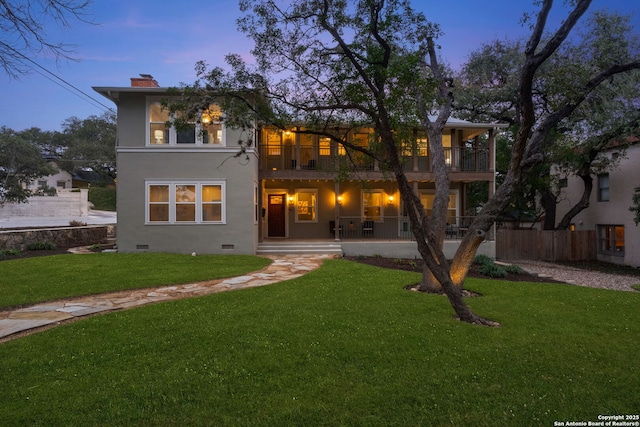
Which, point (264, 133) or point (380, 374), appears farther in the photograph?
point (264, 133)

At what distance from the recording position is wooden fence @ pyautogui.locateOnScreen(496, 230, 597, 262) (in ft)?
55.5

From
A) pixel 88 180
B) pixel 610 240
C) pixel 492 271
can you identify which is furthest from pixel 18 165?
pixel 610 240

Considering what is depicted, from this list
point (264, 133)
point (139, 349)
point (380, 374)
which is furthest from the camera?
point (264, 133)

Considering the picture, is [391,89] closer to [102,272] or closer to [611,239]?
[102,272]

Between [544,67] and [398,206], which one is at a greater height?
[544,67]

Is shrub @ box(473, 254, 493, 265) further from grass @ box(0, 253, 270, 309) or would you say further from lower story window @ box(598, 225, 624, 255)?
lower story window @ box(598, 225, 624, 255)

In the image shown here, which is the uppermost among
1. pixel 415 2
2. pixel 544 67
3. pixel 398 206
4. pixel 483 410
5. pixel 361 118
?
pixel 544 67

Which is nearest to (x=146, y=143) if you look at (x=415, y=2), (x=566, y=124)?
(x=415, y=2)

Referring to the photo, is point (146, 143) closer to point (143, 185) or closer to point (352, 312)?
point (143, 185)

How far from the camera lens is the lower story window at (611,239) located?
17.1 m

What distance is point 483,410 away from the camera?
122 inches

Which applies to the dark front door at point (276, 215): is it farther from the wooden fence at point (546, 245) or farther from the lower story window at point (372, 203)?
the wooden fence at point (546, 245)

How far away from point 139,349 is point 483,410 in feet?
12.0

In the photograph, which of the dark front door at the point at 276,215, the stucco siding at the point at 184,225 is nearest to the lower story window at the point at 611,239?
the dark front door at the point at 276,215
